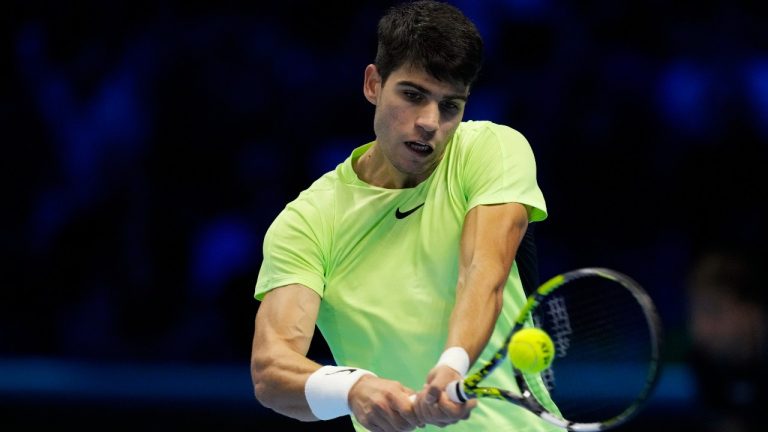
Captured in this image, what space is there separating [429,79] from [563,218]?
5.63 metres

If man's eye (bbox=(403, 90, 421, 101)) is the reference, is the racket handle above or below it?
below

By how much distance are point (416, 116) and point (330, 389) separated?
933mm

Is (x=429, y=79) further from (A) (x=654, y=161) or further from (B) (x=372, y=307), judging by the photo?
(A) (x=654, y=161)

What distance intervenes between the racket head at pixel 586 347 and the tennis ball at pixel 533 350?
0.18 metres

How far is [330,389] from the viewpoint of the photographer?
12.1 feet

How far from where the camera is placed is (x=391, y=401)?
3467 mm

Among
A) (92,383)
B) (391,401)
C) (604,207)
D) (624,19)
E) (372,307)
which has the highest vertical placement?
(624,19)

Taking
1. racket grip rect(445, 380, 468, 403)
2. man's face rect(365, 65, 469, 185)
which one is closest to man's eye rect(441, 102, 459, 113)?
man's face rect(365, 65, 469, 185)

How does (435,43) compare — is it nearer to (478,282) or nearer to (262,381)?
(478,282)

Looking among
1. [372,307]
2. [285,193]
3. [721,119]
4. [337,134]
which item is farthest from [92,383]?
[372,307]

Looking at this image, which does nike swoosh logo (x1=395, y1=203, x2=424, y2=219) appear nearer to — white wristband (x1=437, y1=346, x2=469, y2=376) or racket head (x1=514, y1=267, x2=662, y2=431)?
racket head (x1=514, y1=267, x2=662, y2=431)

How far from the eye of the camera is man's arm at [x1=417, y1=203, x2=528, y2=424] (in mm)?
3393

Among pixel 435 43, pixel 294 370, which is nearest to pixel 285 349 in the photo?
pixel 294 370

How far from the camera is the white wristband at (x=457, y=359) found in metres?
3.46
